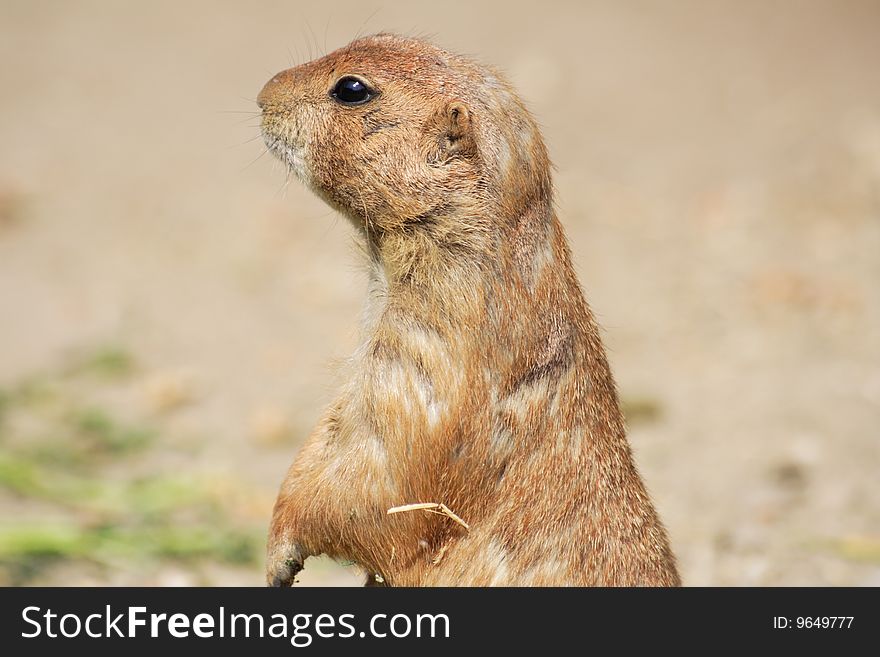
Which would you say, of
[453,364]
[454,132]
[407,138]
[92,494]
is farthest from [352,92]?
[92,494]

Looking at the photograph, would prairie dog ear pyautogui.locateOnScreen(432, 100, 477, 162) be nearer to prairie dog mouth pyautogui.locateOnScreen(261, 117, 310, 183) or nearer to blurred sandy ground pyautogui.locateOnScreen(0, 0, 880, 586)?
prairie dog mouth pyautogui.locateOnScreen(261, 117, 310, 183)

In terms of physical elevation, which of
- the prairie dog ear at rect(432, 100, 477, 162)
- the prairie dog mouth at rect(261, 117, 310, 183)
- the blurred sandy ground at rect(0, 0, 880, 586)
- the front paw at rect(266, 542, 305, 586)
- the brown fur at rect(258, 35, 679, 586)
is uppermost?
the blurred sandy ground at rect(0, 0, 880, 586)

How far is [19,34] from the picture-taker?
39.1 ft

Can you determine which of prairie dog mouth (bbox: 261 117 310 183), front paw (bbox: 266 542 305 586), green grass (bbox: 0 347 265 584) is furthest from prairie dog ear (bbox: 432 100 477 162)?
green grass (bbox: 0 347 265 584)

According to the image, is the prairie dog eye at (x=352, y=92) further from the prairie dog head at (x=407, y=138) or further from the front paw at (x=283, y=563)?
the front paw at (x=283, y=563)

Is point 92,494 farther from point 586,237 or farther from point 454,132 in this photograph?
point 586,237

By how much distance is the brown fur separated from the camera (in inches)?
149

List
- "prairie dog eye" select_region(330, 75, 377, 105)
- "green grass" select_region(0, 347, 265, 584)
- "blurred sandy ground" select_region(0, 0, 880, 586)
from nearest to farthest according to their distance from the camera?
1. "prairie dog eye" select_region(330, 75, 377, 105)
2. "green grass" select_region(0, 347, 265, 584)
3. "blurred sandy ground" select_region(0, 0, 880, 586)

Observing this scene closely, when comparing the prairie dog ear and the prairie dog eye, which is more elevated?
the prairie dog eye

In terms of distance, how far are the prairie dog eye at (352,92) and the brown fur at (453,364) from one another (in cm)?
3

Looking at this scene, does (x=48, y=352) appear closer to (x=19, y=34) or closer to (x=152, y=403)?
Answer: (x=152, y=403)

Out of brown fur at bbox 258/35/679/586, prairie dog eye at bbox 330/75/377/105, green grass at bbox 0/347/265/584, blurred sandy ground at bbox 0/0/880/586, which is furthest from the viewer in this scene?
blurred sandy ground at bbox 0/0/880/586

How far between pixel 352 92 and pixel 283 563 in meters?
1.62
